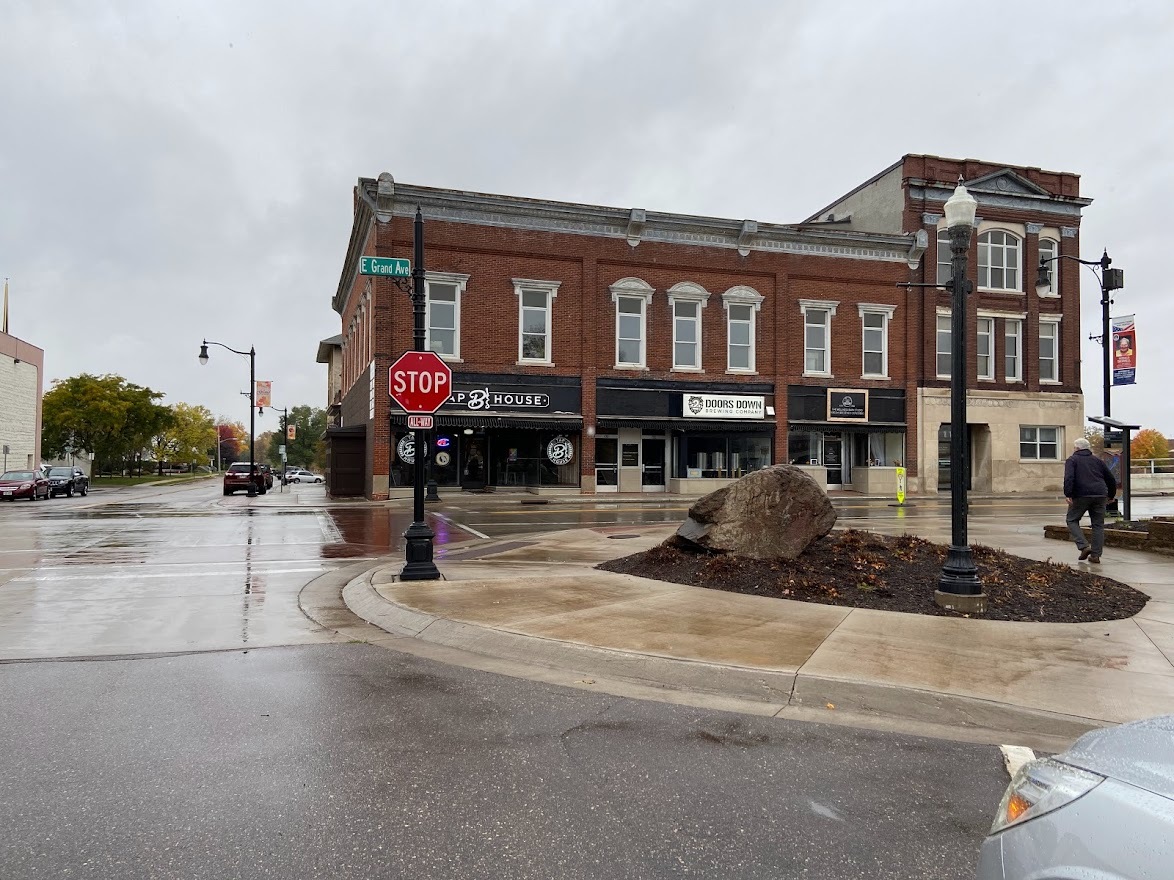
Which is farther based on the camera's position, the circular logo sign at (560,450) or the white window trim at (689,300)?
the white window trim at (689,300)

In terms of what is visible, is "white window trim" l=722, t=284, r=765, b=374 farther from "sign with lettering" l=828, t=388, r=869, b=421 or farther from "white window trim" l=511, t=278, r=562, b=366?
"white window trim" l=511, t=278, r=562, b=366

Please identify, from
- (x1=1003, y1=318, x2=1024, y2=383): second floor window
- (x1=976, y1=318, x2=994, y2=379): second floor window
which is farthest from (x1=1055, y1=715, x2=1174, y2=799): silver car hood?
(x1=1003, y1=318, x2=1024, y2=383): second floor window

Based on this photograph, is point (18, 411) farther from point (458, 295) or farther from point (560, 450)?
point (560, 450)

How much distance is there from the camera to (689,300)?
3106 centimetres

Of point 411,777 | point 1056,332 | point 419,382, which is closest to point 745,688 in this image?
point 411,777

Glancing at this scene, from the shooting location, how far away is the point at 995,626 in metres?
7.00

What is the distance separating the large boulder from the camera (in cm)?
943

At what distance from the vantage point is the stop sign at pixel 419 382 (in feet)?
31.1

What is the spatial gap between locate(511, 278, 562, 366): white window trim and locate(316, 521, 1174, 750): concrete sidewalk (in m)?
20.4

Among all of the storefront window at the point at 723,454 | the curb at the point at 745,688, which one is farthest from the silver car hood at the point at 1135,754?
the storefront window at the point at 723,454

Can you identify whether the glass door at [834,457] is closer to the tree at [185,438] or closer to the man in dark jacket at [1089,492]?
the man in dark jacket at [1089,492]

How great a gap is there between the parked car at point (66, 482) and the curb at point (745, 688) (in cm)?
3766

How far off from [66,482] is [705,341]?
32.1m

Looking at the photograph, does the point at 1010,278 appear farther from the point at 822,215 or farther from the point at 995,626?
the point at 995,626
